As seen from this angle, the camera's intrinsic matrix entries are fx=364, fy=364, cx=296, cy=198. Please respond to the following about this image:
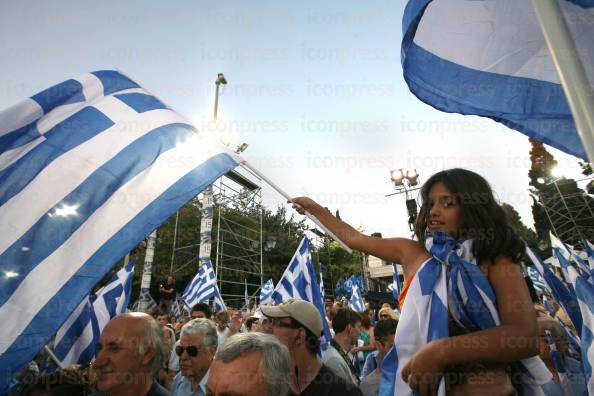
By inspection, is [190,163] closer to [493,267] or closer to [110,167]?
[110,167]

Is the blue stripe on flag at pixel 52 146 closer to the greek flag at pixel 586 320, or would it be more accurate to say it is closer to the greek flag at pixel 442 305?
the greek flag at pixel 442 305

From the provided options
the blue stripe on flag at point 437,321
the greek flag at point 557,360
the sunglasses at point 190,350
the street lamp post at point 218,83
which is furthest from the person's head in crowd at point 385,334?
the street lamp post at point 218,83

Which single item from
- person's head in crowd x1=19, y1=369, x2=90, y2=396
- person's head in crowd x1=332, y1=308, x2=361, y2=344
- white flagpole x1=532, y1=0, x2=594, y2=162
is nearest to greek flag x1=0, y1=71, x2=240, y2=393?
person's head in crowd x1=19, y1=369, x2=90, y2=396

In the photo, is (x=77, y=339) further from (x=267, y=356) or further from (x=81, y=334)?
(x=267, y=356)

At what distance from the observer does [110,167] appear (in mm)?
2668

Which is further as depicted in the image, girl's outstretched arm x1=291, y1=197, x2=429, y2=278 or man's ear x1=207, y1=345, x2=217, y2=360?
man's ear x1=207, y1=345, x2=217, y2=360

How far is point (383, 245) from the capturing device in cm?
160

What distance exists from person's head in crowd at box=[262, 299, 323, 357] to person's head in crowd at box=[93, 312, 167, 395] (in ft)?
2.76

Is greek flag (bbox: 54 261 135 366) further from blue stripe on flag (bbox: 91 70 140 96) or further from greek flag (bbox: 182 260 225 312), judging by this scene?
greek flag (bbox: 182 260 225 312)

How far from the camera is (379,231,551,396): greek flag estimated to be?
121cm

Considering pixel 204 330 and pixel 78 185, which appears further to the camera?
pixel 204 330

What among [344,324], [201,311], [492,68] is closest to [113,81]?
[492,68]

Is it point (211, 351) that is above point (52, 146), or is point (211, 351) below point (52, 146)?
below

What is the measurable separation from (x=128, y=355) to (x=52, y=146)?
1.54 m
